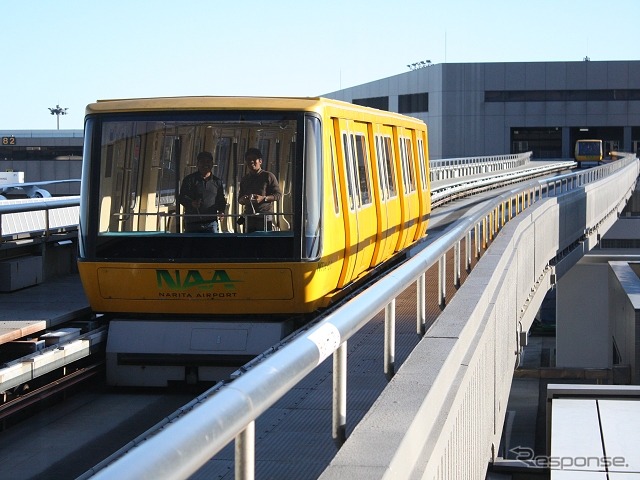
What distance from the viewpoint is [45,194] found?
25.3 metres

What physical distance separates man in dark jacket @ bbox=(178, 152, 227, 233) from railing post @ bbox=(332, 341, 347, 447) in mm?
6383

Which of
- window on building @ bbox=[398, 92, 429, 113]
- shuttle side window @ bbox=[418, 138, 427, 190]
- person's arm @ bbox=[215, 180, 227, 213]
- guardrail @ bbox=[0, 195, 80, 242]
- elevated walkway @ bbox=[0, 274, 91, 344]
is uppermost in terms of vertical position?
window on building @ bbox=[398, 92, 429, 113]

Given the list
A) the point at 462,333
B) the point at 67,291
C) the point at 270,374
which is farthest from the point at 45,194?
the point at 270,374

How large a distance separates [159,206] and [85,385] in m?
1.88

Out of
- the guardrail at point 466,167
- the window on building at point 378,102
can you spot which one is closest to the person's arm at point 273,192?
the guardrail at point 466,167

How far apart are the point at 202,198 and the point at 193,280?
802 mm

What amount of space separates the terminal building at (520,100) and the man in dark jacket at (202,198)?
100084 millimetres

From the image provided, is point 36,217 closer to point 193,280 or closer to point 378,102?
point 193,280

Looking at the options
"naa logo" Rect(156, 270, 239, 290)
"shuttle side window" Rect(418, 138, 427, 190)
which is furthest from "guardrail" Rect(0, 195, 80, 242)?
"shuttle side window" Rect(418, 138, 427, 190)

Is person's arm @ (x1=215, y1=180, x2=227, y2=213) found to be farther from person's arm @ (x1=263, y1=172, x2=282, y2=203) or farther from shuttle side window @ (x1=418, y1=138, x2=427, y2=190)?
shuttle side window @ (x1=418, y1=138, x2=427, y2=190)

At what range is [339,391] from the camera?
16.5ft

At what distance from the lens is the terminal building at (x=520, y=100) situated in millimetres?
110875

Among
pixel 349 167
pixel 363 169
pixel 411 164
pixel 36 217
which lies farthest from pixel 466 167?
pixel 349 167

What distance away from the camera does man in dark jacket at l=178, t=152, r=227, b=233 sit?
11.3 m
